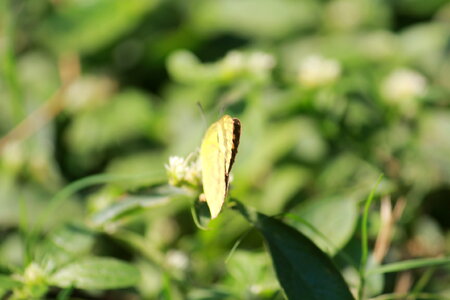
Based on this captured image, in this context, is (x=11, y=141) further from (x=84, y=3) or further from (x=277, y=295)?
(x=277, y=295)

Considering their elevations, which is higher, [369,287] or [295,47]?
[295,47]

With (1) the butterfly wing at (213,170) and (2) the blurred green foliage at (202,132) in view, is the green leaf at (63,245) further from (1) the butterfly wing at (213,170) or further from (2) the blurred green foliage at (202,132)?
(1) the butterfly wing at (213,170)

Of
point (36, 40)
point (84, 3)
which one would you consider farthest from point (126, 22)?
point (36, 40)

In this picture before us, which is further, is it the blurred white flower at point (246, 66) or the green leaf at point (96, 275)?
the blurred white flower at point (246, 66)

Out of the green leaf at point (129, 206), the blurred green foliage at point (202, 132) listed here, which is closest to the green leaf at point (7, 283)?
the blurred green foliage at point (202, 132)

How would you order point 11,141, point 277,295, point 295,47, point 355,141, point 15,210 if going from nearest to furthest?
point 277,295 < point 355,141 < point 15,210 < point 11,141 < point 295,47

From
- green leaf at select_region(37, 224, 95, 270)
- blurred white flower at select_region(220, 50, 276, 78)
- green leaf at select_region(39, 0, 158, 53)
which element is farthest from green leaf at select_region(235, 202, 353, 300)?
green leaf at select_region(39, 0, 158, 53)

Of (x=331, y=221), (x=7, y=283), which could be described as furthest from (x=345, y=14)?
(x=7, y=283)
